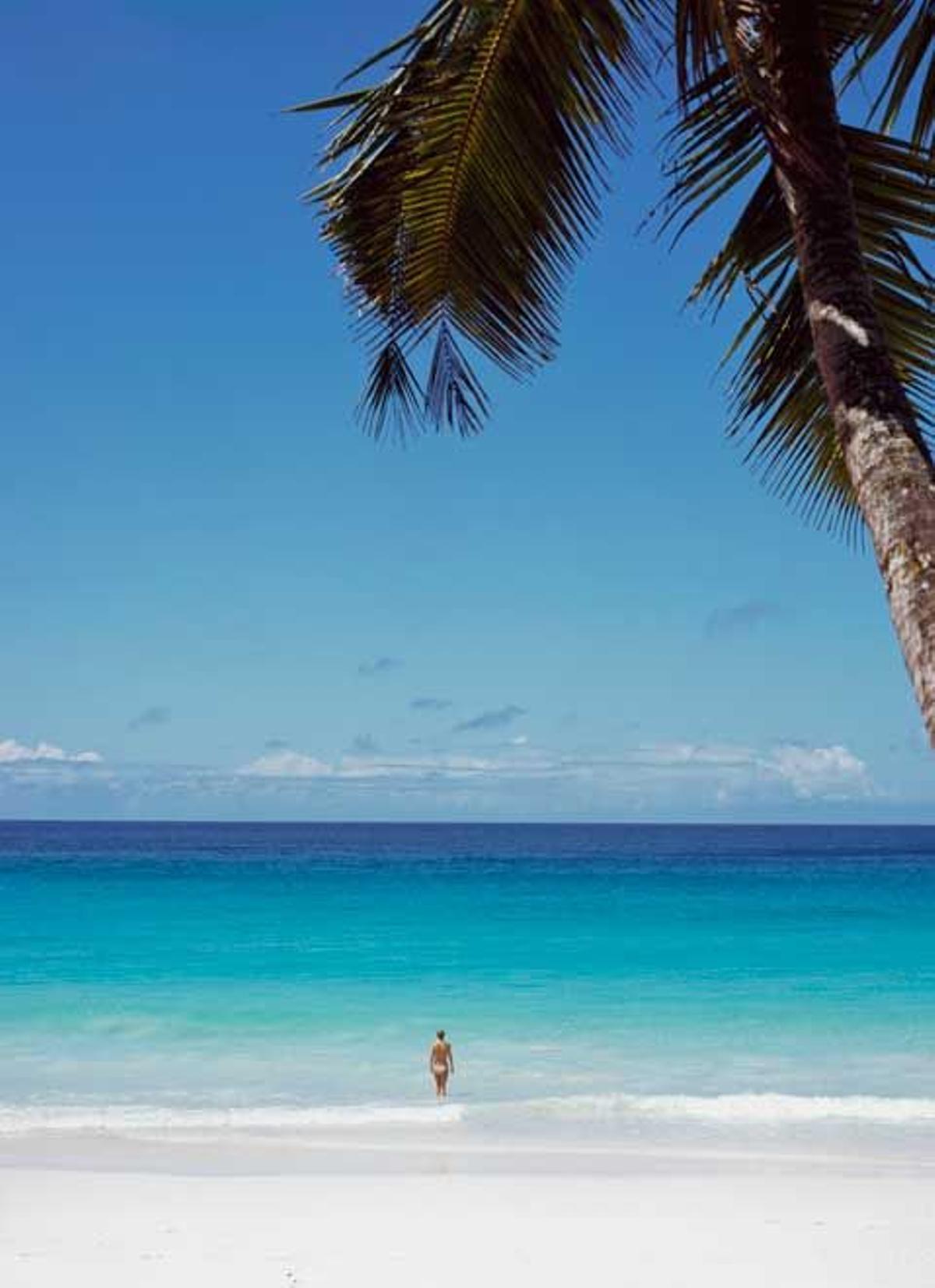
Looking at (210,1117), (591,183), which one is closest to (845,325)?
(591,183)

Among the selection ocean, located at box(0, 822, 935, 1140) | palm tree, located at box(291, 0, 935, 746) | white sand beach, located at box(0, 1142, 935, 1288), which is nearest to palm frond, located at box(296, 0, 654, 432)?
palm tree, located at box(291, 0, 935, 746)

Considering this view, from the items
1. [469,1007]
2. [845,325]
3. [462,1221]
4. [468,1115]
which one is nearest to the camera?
[845,325]

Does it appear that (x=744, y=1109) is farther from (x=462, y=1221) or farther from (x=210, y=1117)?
(x=462, y=1221)

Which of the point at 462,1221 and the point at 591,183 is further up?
the point at 591,183

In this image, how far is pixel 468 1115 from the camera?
12703 mm

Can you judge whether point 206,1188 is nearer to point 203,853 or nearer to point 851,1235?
point 851,1235

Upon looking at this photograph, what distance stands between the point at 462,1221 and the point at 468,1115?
4380 mm

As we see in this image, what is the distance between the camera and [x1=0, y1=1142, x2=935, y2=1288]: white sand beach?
288 inches

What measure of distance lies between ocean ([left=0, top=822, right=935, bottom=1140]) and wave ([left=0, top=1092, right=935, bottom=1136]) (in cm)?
5

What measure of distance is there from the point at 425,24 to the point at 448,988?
21663 millimetres

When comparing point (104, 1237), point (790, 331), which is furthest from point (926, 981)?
point (790, 331)

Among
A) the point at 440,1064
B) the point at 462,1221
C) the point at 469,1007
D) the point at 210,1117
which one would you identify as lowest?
the point at 462,1221

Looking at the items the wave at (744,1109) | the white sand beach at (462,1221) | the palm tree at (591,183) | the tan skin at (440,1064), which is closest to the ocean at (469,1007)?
the wave at (744,1109)

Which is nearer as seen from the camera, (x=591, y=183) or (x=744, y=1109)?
(x=591, y=183)
